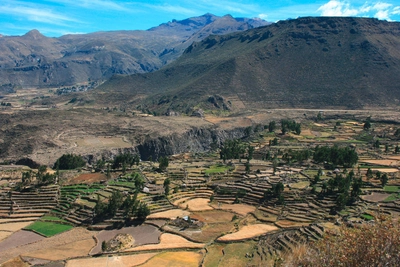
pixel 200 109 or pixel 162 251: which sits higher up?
pixel 200 109

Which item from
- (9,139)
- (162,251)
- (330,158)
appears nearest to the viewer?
(162,251)

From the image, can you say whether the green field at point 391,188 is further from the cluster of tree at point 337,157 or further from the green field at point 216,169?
the green field at point 216,169

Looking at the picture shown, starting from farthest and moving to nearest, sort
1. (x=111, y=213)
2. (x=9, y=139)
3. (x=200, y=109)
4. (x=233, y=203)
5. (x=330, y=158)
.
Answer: (x=200, y=109)
(x=9, y=139)
(x=330, y=158)
(x=233, y=203)
(x=111, y=213)

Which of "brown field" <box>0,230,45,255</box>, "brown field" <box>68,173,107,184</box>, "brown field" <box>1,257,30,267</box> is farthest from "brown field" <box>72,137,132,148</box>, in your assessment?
"brown field" <box>1,257,30,267</box>

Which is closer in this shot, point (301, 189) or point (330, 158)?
point (301, 189)

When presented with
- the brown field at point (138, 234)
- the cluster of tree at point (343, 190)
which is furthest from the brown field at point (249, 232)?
the cluster of tree at point (343, 190)

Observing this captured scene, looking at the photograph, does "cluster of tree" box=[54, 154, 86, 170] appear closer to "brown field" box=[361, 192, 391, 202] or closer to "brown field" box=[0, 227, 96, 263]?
"brown field" box=[0, 227, 96, 263]

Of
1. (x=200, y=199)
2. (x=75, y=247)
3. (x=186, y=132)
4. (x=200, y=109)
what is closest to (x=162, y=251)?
(x=75, y=247)

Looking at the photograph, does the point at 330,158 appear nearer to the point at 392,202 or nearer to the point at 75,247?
the point at 392,202
